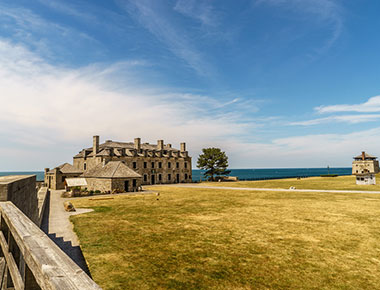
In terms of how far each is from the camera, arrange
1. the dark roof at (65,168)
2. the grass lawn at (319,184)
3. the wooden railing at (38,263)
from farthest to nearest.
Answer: the dark roof at (65,168) → the grass lawn at (319,184) → the wooden railing at (38,263)

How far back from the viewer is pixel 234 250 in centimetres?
935

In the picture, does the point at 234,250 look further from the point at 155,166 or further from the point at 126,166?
the point at 155,166

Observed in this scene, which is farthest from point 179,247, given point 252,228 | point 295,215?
point 295,215

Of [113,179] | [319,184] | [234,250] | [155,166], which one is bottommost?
[319,184]

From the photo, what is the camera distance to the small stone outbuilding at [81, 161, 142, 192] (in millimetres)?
33875

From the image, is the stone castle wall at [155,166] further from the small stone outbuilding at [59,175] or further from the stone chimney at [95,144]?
the small stone outbuilding at [59,175]

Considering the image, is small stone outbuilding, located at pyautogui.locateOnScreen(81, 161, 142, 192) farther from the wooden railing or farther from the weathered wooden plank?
the wooden railing

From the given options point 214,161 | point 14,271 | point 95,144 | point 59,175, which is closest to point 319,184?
point 214,161

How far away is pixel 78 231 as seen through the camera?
1216 centimetres

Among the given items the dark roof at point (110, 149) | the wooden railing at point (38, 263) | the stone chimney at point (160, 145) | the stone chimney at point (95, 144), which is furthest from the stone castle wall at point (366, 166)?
the wooden railing at point (38, 263)

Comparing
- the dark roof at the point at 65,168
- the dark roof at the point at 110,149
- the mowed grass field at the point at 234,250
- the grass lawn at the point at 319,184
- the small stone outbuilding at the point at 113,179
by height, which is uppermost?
the dark roof at the point at 110,149

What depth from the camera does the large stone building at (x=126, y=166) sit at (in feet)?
117

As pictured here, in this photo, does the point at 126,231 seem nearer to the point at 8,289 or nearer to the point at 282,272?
the point at 282,272

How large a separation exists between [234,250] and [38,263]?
8700 millimetres
